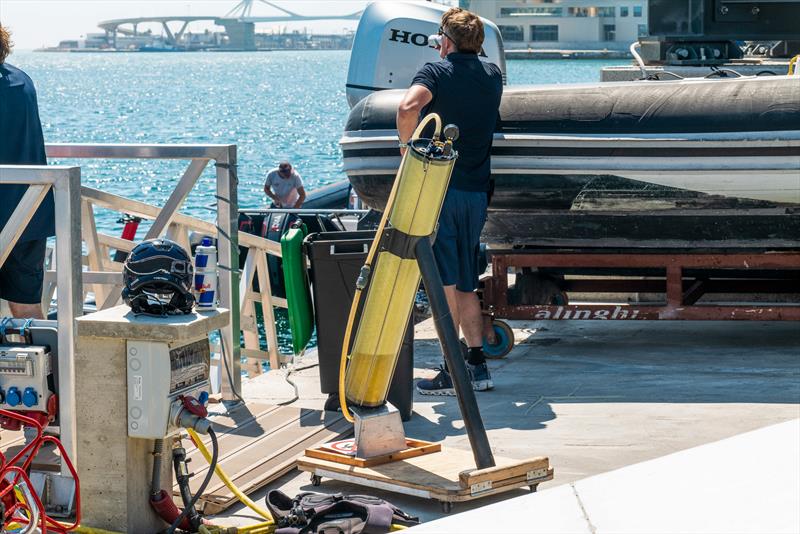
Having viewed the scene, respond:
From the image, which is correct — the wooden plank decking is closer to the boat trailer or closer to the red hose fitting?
the red hose fitting

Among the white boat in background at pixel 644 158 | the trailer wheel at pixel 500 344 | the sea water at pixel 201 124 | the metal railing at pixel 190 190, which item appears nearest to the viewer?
the metal railing at pixel 190 190

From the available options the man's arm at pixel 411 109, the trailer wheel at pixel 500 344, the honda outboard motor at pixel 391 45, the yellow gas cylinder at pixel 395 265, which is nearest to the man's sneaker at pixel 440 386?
the trailer wheel at pixel 500 344

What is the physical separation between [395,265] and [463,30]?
4.98 ft

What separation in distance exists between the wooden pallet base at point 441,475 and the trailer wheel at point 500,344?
223 cm

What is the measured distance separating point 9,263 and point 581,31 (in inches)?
5425

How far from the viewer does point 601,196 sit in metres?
7.34

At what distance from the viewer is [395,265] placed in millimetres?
4902

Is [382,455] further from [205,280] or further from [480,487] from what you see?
[205,280]

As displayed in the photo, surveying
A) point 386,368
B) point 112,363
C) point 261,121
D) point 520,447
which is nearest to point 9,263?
point 112,363

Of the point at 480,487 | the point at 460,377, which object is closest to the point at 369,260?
the point at 460,377

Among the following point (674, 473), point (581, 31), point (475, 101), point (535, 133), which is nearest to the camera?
point (674, 473)

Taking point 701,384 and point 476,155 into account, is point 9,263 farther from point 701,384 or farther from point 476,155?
point 701,384

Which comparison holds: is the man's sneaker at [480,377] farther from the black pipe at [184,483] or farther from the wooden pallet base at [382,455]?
the black pipe at [184,483]

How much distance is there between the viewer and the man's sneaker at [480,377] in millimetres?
6277
